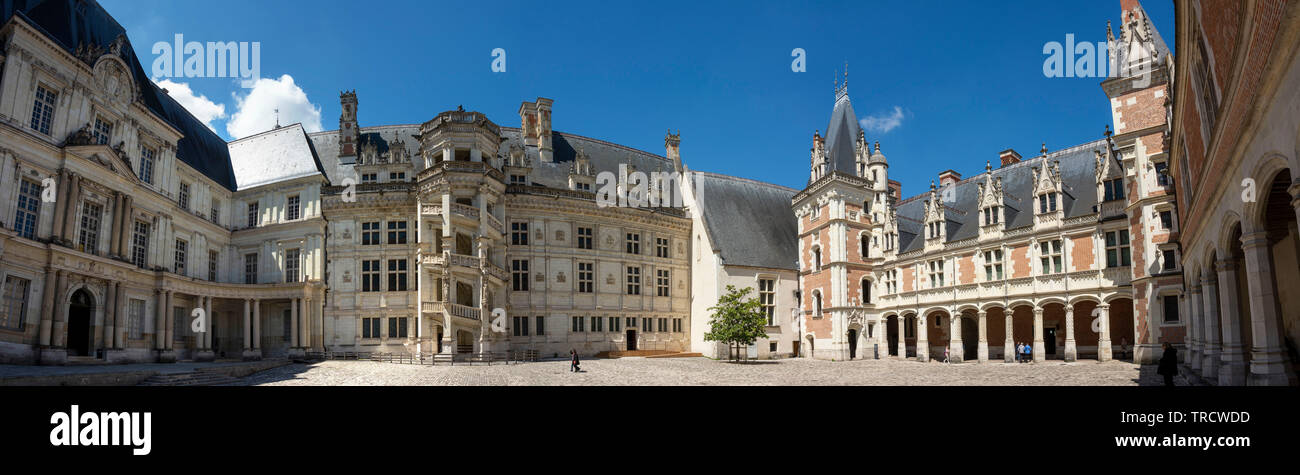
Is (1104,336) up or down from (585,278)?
down

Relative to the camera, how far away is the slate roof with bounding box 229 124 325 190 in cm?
3550

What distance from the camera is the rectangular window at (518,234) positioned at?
3694cm

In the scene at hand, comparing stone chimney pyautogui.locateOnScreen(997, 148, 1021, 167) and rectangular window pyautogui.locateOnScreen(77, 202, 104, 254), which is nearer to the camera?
rectangular window pyautogui.locateOnScreen(77, 202, 104, 254)

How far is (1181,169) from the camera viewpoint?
18.4 m

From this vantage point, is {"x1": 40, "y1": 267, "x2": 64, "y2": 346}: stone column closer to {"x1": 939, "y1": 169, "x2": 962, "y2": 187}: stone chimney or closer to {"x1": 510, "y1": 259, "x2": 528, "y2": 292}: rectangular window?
{"x1": 510, "y1": 259, "x2": 528, "y2": 292}: rectangular window

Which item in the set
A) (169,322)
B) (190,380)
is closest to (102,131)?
(169,322)

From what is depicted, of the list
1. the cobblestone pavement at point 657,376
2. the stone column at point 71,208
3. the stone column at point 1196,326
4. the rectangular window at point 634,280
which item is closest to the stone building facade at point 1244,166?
the stone column at point 1196,326

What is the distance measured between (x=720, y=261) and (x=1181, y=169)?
80.0 feet

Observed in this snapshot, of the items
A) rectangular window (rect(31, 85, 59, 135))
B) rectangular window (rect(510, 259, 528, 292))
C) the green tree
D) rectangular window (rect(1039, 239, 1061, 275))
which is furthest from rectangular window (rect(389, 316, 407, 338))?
rectangular window (rect(1039, 239, 1061, 275))

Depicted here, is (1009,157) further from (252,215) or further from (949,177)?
(252,215)

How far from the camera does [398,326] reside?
33.4 m

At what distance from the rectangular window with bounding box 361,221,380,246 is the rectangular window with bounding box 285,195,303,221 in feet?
11.7

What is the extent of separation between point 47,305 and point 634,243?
90.3ft
